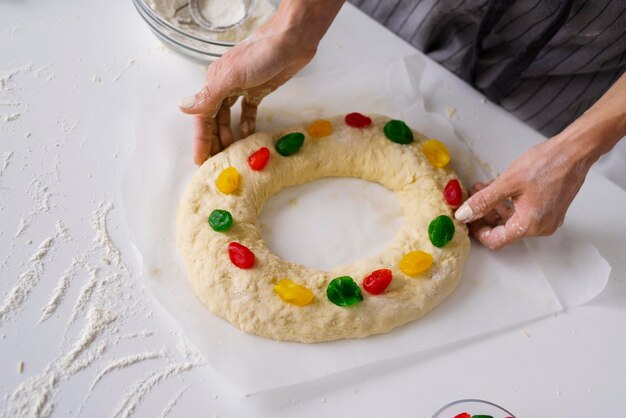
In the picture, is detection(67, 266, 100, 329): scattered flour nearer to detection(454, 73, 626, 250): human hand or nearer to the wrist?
detection(454, 73, 626, 250): human hand

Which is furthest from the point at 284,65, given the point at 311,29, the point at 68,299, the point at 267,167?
the point at 68,299

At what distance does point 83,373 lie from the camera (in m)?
1.29

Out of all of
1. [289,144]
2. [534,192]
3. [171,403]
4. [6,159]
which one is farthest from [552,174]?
[6,159]

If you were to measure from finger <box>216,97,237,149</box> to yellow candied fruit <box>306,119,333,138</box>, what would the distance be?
0.22 meters

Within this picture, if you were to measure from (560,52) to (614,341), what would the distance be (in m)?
0.80

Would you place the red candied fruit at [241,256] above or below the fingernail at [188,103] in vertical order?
below

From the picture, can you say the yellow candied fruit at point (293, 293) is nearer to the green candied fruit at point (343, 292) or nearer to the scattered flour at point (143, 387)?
the green candied fruit at point (343, 292)

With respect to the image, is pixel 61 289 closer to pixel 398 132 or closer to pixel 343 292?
pixel 343 292

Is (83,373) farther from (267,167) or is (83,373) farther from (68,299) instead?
(267,167)

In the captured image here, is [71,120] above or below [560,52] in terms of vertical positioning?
below

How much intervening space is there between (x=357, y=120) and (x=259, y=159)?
12.1 inches

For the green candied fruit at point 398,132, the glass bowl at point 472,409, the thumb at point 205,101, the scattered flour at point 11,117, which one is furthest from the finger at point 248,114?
the glass bowl at point 472,409

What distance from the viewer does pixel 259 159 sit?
1.57 metres

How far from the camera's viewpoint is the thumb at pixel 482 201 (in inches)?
59.2
